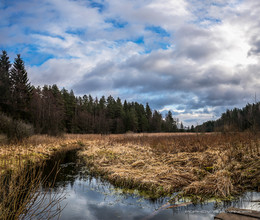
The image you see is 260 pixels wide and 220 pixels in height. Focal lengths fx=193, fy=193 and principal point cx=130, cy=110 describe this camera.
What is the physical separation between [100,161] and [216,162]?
236 inches

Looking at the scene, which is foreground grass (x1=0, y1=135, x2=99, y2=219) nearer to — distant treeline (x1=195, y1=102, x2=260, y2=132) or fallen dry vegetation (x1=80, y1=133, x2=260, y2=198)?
→ fallen dry vegetation (x1=80, y1=133, x2=260, y2=198)

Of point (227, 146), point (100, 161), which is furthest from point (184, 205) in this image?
point (100, 161)

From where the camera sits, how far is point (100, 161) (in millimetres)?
10812

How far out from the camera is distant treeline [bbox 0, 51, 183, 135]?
28922 mm

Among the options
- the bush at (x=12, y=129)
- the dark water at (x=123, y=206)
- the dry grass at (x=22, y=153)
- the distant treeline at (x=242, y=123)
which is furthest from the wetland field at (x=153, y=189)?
the bush at (x=12, y=129)

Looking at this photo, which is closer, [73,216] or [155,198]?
[73,216]

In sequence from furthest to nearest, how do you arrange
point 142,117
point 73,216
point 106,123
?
point 142,117, point 106,123, point 73,216

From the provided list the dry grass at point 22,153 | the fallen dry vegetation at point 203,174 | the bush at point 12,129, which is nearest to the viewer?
the fallen dry vegetation at point 203,174

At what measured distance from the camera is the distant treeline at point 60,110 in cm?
2892

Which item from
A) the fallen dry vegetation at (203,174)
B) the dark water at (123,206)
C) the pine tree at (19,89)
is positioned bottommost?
the dark water at (123,206)

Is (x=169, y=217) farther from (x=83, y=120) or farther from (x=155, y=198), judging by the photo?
(x=83, y=120)

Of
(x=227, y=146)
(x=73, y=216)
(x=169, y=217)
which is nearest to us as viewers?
(x=169, y=217)

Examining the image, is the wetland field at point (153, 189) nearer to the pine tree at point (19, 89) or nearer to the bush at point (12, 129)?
the bush at point (12, 129)

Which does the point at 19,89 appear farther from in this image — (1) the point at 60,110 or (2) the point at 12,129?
(2) the point at 12,129
